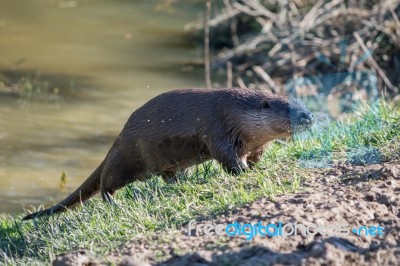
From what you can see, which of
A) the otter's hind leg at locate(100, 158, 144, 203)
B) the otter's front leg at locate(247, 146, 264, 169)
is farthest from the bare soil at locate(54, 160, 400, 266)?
the otter's hind leg at locate(100, 158, 144, 203)

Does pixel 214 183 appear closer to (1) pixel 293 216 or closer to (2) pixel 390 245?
(1) pixel 293 216

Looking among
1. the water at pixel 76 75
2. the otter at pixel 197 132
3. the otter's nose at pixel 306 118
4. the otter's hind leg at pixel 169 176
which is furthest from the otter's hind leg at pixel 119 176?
the water at pixel 76 75

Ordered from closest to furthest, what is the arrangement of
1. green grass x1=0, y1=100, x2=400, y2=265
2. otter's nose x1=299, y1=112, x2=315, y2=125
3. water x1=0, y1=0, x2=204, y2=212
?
1. green grass x1=0, y1=100, x2=400, y2=265
2. otter's nose x1=299, y1=112, x2=315, y2=125
3. water x1=0, y1=0, x2=204, y2=212

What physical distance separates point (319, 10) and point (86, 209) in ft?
21.9

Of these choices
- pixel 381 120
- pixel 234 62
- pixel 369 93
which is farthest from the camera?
pixel 234 62

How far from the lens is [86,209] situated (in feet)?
19.0

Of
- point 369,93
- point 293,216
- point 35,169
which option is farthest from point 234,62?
point 293,216

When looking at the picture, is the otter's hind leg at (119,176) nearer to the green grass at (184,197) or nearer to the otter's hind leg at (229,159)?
the green grass at (184,197)

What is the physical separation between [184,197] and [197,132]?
765 millimetres

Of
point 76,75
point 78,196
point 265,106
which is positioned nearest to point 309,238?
point 265,106

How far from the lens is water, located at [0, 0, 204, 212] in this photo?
894cm

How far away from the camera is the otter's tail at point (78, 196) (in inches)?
243

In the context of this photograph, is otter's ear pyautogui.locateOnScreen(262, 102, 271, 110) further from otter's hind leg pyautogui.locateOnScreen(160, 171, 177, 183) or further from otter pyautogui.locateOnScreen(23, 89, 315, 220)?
otter's hind leg pyautogui.locateOnScreen(160, 171, 177, 183)

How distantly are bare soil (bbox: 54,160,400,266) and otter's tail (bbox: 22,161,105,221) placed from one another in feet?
5.03
